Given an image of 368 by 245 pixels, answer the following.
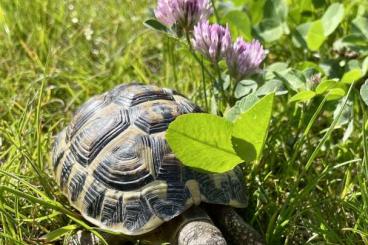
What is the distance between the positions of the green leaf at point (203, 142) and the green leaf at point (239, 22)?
0.83 meters

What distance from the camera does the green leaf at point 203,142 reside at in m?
1.52

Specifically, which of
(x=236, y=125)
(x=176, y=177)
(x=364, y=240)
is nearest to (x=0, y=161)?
(x=176, y=177)

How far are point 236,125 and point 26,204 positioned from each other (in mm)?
793

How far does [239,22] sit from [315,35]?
30 cm

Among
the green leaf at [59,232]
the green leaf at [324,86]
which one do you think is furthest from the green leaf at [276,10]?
the green leaf at [59,232]

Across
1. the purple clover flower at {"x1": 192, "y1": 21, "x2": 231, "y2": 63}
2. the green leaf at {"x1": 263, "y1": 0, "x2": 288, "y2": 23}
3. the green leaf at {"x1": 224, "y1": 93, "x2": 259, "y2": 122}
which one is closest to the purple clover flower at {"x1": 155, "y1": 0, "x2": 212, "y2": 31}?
the purple clover flower at {"x1": 192, "y1": 21, "x2": 231, "y2": 63}

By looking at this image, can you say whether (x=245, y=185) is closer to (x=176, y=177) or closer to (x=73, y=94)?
(x=176, y=177)

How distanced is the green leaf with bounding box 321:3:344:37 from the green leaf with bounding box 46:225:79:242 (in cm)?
112

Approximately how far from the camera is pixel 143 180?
166cm

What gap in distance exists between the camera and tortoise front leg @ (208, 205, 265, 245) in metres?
1.64

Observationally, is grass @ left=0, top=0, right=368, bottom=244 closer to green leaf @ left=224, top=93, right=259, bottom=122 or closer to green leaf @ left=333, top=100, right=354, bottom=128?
green leaf @ left=333, top=100, right=354, bottom=128

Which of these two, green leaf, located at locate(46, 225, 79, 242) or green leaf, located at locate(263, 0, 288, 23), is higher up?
green leaf, located at locate(263, 0, 288, 23)

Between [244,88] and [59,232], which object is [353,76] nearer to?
[244,88]

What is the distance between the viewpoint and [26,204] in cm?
196
